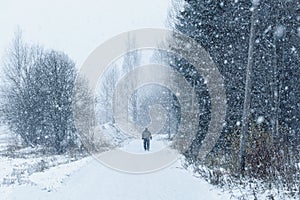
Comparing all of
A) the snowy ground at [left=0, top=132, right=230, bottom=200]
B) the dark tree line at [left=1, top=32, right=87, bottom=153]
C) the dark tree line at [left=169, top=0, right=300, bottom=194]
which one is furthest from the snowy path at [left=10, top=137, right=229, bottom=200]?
the dark tree line at [left=1, top=32, right=87, bottom=153]

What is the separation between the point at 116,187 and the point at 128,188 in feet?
1.51

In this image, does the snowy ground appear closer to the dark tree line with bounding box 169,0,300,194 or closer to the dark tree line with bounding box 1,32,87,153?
the dark tree line with bounding box 169,0,300,194

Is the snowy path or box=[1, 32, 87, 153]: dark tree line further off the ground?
box=[1, 32, 87, 153]: dark tree line

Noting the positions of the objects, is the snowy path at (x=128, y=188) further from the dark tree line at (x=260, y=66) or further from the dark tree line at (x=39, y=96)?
the dark tree line at (x=39, y=96)

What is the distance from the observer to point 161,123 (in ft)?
224

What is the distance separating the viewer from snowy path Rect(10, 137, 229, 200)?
10.8m

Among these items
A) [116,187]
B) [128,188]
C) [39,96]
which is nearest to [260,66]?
[128,188]

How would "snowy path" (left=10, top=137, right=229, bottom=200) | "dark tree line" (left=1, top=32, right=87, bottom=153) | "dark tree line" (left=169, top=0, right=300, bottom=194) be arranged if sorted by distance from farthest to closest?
"dark tree line" (left=1, top=32, right=87, bottom=153) → "dark tree line" (left=169, top=0, right=300, bottom=194) → "snowy path" (left=10, top=137, right=229, bottom=200)

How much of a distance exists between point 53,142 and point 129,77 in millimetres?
29551

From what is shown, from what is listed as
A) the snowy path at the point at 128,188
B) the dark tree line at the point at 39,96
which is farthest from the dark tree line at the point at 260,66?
the dark tree line at the point at 39,96

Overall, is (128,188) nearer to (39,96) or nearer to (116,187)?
(116,187)

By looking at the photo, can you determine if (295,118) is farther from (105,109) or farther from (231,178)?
(105,109)

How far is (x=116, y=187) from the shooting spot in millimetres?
12406

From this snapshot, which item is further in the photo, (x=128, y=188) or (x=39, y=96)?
(x=39, y=96)
